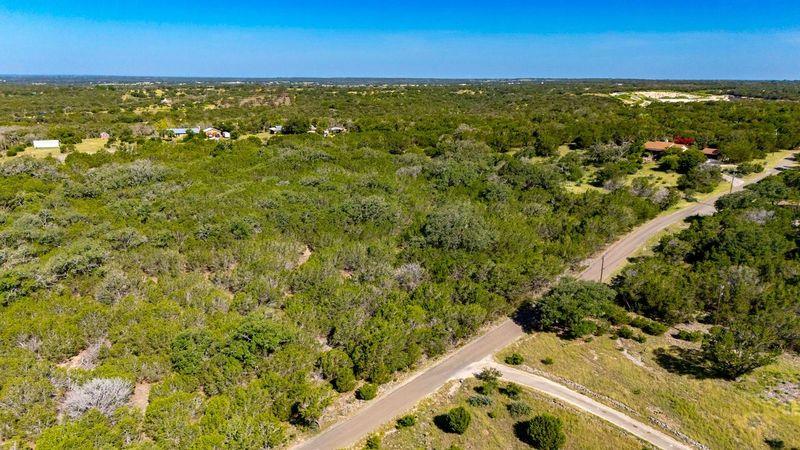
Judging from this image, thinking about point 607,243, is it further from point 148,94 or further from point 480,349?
point 148,94

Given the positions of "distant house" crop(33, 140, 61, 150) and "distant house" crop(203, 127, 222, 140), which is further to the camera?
"distant house" crop(203, 127, 222, 140)

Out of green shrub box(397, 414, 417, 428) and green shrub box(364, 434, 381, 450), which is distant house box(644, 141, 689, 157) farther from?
green shrub box(364, 434, 381, 450)

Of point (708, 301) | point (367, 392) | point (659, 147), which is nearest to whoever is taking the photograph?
point (367, 392)

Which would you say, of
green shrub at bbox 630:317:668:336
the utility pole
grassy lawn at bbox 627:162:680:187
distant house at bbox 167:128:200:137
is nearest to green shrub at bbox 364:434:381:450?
green shrub at bbox 630:317:668:336

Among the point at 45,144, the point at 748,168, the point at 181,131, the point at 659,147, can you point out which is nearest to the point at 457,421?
the point at 748,168

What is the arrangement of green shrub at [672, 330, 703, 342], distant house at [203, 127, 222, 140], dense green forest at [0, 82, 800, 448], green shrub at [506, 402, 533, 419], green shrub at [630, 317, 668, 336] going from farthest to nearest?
distant house at [203, 127, 222, 140] < green shrub at [630, 317, 668, 336] < green shrub at [672, 330, 703, 342] < green shrub at [506, 402, 533, 419] < dense green forest at [0, 82, 800, 448]

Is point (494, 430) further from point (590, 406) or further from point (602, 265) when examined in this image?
point (602, 265)

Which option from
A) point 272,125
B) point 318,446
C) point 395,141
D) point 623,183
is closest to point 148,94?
point 272,125

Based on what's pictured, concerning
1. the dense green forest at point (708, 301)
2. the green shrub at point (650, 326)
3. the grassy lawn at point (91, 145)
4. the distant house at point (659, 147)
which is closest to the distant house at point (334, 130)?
the grassy lawn at point (91, 145)
